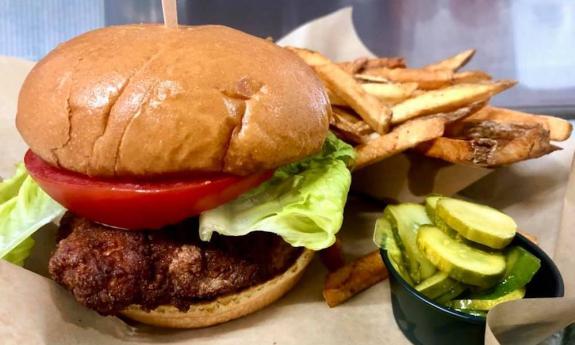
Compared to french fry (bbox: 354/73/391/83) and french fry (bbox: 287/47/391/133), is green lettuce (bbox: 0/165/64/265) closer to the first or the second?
french fry (bbox: 287/47/391/133)

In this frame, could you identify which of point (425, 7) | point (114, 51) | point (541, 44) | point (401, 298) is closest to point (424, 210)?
point (401, 298)

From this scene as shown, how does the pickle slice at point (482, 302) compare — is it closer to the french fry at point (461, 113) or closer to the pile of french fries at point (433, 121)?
the pile of french fries at point (433, 121)

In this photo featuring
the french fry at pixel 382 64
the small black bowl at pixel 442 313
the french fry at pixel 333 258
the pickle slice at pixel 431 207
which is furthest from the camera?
the french fry at pixel 382 64

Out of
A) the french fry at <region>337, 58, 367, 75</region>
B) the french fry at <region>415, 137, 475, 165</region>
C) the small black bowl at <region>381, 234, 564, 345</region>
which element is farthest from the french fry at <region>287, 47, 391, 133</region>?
the small black bowl at <region>381, 234, 564, 345</region>

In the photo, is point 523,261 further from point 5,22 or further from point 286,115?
point 5,22

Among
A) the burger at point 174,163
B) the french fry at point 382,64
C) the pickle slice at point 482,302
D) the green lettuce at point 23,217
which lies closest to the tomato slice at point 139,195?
the burger at point 174,163
